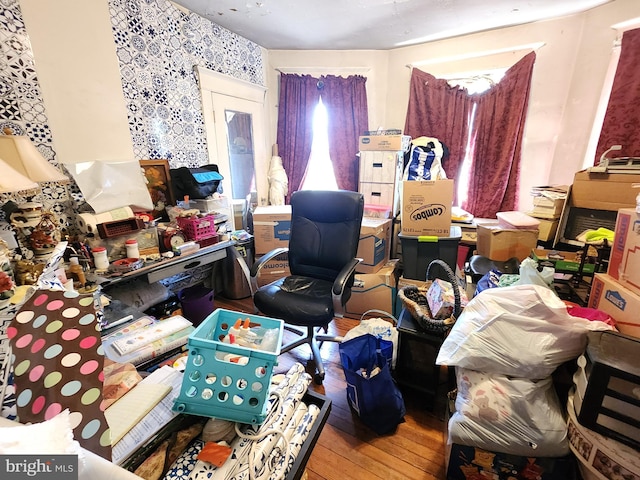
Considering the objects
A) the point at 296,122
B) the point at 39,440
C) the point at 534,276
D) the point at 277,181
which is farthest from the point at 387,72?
the point at 39,440

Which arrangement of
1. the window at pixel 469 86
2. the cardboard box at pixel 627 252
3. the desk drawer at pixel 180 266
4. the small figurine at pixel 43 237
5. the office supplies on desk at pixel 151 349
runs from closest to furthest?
the office supplies on desk at pixel 151 349 < the cardboard box at pixel 627 252 < the small figurine at pixel 43 237 < the desk drawer at pixel 180 266 < the window at pixel 469 86

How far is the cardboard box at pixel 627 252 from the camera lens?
3.58 feet

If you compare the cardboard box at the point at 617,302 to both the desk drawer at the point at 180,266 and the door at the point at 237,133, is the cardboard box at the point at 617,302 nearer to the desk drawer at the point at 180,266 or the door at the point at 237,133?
the desk drawer at the point at 180,266

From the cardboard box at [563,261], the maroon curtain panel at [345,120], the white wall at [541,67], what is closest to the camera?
the cardboard box at [563,261]

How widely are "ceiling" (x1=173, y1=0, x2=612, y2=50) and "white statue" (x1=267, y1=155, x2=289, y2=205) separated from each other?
1229 millimetres

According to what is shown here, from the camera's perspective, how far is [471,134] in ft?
9.84

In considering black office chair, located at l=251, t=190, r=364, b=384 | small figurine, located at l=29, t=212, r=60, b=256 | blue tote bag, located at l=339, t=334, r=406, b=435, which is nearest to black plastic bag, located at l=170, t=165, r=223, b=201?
black office chair, located at l=251, t=190, r=364, b=384

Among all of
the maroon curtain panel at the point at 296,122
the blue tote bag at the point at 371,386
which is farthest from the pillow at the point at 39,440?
the maroon curtain panel at the point at 296,122

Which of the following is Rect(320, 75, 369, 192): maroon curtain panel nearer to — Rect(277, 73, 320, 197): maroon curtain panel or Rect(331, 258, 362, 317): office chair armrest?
Rect(277, 73, 320, 197): maroon curtain panel

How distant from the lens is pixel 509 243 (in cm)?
206

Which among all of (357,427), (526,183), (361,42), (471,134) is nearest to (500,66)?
(471,134)

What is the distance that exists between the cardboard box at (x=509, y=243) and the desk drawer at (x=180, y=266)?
2.04m

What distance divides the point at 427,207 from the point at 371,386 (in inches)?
58.1

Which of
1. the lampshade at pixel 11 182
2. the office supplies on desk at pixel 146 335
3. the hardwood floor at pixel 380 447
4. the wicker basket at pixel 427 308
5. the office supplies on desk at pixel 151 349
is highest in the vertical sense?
the lampshade at pixel 11 182
